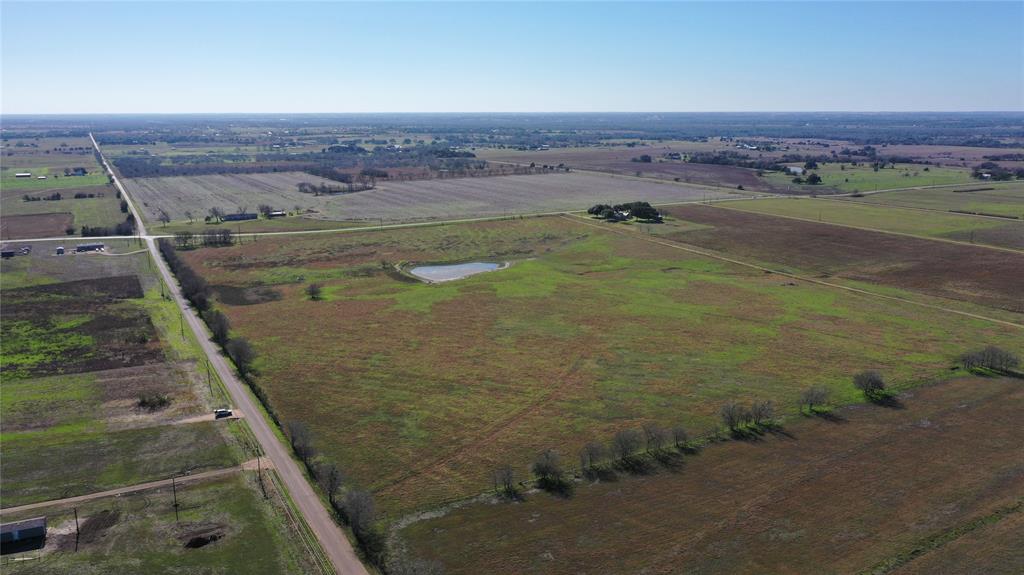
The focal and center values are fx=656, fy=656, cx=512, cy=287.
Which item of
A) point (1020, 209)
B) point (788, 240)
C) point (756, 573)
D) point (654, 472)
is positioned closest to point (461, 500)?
point (654, 472)

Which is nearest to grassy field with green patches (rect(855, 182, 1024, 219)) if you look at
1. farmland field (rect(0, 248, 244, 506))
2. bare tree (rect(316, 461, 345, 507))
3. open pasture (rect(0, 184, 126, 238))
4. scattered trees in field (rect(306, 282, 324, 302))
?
scattered trees in field (rect(306, 282, 324, 302))

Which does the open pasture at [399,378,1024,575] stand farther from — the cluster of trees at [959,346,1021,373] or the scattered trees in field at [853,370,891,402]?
the cluster of trees at [959,346,1021,373]

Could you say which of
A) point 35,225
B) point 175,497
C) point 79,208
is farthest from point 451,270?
point 79,208

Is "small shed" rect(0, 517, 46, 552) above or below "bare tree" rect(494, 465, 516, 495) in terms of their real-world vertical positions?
below

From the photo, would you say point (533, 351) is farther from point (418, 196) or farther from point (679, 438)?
point (418, 196)

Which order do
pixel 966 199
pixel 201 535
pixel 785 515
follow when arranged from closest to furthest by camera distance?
pixel 201 535
pixel 785 515
pixel 966 199

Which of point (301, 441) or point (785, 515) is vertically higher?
point (301, 441)

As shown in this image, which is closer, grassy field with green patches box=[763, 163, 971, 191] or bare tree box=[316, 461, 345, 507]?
bare tree box=[316, 461, 345, 507]
